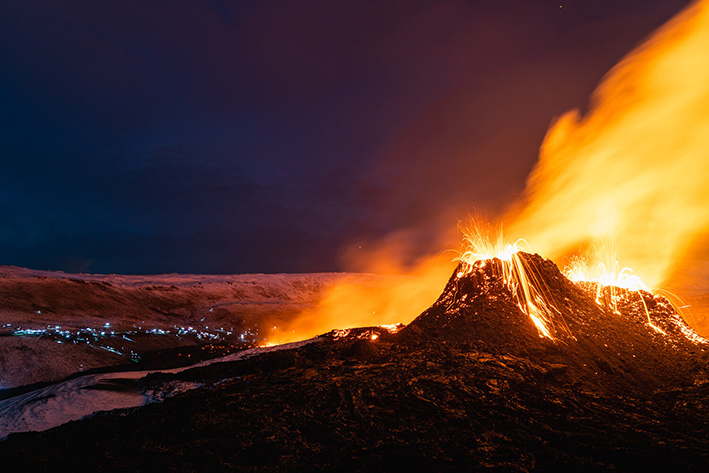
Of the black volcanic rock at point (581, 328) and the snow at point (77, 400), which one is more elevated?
the black volcanic rock at point (581, 328)

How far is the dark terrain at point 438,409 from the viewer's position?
4.63 metres

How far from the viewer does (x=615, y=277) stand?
12305 millimetres

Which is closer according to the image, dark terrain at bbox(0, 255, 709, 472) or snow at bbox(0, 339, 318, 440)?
dark terrain at bbox(0, 255, 709, 472)

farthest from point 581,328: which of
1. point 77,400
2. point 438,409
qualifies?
point 77,400

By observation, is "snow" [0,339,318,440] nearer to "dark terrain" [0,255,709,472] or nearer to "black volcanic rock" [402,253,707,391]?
"dark terrain" [0,255,709,472]

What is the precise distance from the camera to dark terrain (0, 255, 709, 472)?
15.2ft

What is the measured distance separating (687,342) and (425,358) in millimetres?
8069

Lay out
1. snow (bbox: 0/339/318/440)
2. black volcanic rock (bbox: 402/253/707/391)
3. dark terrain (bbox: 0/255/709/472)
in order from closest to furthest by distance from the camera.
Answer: dark terrain (bbox: 0/255/709/472), snow (bbox: 0/339/318/440), black volcanic rock (bbox: 402/253/707/391)

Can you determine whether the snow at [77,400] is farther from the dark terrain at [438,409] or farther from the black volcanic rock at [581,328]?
the black volcanic rock at [581,328]

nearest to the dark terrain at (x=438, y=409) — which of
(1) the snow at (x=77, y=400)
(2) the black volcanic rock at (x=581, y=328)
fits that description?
(2) the black volcanic rock at (x=581, y=328)

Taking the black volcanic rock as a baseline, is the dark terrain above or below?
below

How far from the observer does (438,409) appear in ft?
19.1

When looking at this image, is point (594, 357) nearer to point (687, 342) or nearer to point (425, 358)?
point (687, 342)

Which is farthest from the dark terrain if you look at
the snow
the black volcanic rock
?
the snow
